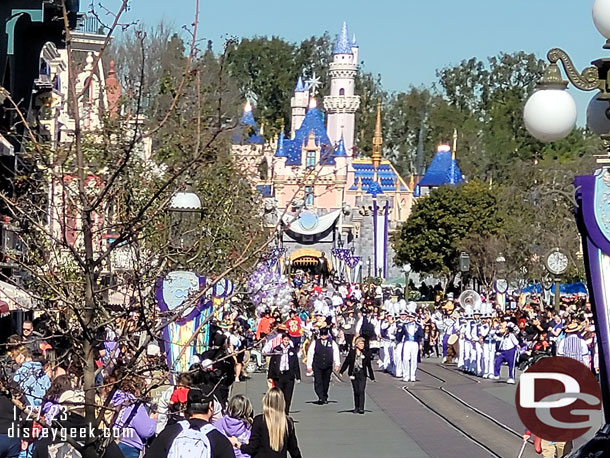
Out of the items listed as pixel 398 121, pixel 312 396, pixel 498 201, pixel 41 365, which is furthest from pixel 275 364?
pixel 398 121

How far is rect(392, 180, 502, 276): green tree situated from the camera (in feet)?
270

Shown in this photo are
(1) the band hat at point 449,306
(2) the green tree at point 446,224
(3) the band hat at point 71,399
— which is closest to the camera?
(3) the band hat at point 71,399

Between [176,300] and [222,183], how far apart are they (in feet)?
51.7

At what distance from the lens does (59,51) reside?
34.1 metres

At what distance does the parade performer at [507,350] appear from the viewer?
3152 centimetres

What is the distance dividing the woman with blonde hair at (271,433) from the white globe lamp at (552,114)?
12.2ft

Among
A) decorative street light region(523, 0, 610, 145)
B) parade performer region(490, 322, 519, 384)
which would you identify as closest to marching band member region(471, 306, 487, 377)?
parade performer region(490, 322, 519, 384)

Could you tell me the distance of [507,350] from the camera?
104 feet

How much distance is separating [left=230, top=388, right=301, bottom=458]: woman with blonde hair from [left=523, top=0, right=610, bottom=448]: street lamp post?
12.0 ft

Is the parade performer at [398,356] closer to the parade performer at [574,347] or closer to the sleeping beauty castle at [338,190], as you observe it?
the parade performer at [574,347]

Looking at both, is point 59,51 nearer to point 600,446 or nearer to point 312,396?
point 312,396

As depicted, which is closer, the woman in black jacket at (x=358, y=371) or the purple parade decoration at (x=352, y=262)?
the woman in black jacket at (x=358, y=371)

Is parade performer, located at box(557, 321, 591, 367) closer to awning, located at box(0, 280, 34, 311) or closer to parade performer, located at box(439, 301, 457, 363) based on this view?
awning, located at box(0, 280, 34, 311)

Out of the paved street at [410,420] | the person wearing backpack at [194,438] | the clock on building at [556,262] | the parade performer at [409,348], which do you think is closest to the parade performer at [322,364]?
the paved street at [410,420]
